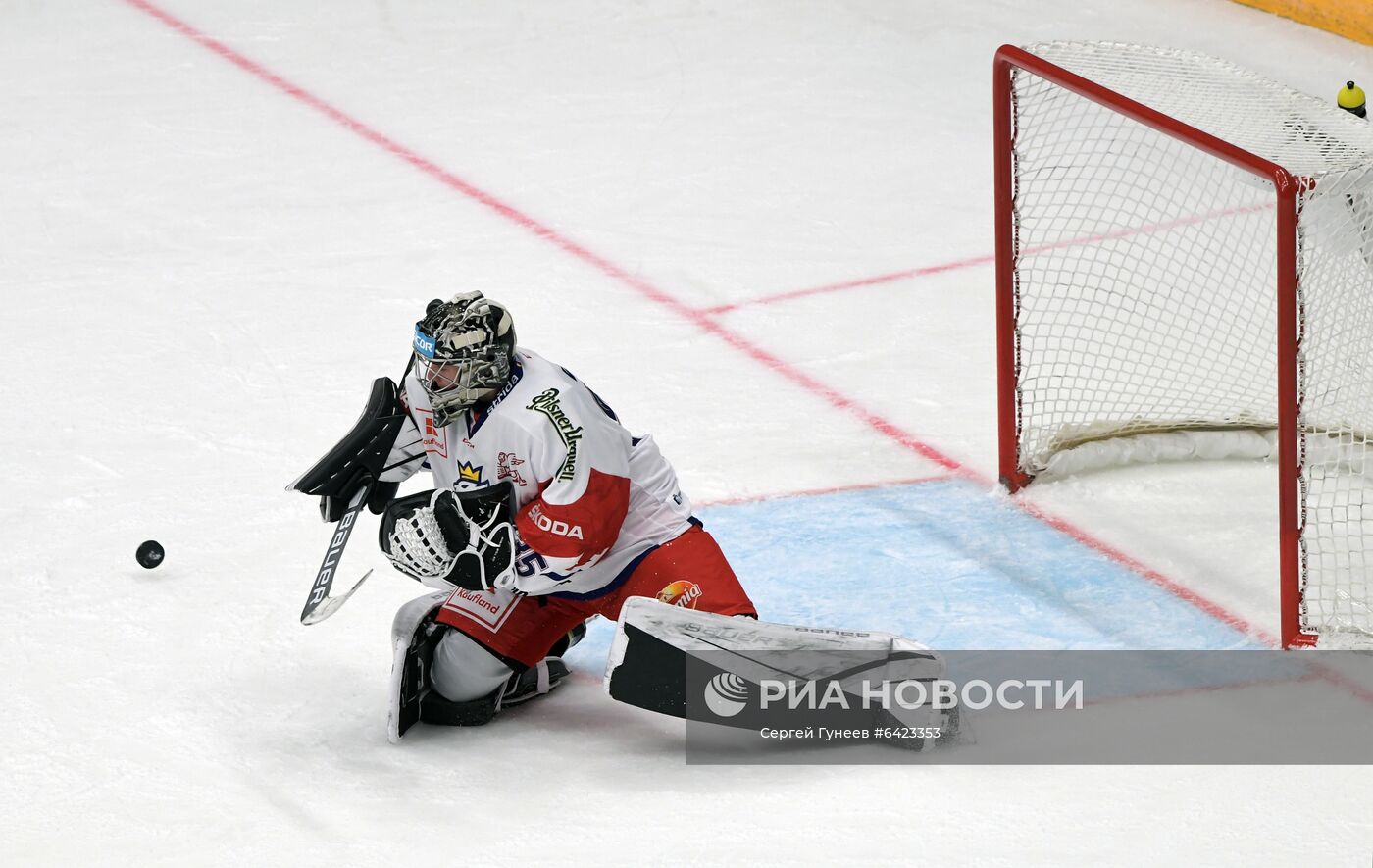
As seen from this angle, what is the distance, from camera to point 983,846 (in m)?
3.12

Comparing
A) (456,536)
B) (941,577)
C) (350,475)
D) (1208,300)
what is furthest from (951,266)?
(456,536)

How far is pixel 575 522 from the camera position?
346 centimetres

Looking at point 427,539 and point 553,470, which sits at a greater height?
point 553,470

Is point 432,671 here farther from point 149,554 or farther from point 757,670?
point 149,554

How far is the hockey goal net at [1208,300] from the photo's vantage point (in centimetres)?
389

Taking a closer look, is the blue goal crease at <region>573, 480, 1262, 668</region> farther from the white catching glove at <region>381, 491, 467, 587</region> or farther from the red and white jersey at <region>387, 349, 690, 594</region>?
the white catching glove at <region>381, 491, 467, 587</region>

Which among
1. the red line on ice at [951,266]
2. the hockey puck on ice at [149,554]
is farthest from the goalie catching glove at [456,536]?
the red line on ice at [951,266]

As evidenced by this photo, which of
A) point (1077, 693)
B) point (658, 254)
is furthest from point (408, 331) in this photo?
point (1077, 693)

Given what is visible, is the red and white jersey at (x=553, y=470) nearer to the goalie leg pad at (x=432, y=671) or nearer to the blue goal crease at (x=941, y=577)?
the goalie leg pad at (x=432, y=671)

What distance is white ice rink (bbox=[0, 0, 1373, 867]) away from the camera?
3.29 metres

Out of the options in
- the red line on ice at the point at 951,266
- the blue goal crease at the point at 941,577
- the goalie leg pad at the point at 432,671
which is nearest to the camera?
the goalie leg pad at the point at 432,671

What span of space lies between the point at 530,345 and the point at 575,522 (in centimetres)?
239

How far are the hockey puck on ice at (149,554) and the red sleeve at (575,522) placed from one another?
1.23 metres

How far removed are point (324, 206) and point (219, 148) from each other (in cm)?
86
